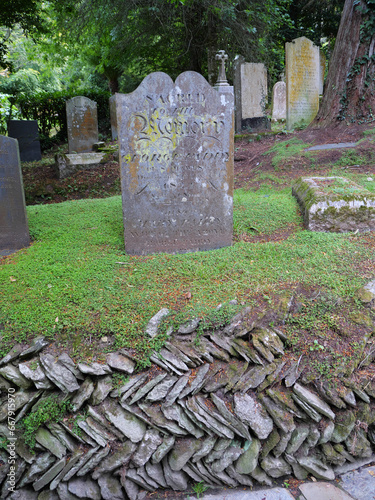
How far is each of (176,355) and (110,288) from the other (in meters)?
0.92

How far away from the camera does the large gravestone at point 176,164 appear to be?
3.76 meters

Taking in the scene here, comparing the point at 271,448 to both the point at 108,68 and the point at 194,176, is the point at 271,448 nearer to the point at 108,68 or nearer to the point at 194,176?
the point at 194,176

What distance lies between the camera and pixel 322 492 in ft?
8.04

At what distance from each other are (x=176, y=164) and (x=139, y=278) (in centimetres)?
132

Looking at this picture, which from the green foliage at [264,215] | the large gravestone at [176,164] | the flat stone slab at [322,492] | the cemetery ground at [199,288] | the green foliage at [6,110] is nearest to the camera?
the flat stone slab at [322,492]

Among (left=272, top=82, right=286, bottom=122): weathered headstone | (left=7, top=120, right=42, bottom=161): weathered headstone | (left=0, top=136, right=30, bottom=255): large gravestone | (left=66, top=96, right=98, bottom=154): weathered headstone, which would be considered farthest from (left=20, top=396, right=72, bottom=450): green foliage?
(left=272, top=82, right=286, bottom=122): weathered headstone

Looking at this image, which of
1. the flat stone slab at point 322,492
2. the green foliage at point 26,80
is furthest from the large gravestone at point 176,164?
the green foliage at point 26,80

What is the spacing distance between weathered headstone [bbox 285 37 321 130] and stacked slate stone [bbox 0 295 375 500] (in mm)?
9438

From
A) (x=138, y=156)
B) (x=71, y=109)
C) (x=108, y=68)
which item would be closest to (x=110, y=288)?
(x=138, y=156)

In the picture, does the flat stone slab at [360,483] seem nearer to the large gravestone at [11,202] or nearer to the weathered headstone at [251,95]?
the large gravestone at [11,202]

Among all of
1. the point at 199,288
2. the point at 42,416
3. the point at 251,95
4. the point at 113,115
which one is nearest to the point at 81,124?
the point at 113,115

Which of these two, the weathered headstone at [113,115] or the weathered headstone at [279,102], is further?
the weathered headstone at [279,102]

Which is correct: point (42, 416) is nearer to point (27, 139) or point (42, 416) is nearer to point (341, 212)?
point (341, 212)

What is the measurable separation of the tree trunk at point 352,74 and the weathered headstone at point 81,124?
6.16 meters
